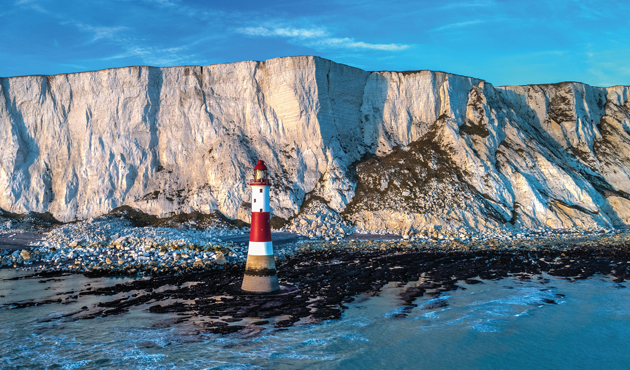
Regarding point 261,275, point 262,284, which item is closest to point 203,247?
point 262,284

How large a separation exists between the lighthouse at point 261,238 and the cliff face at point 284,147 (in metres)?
23.3

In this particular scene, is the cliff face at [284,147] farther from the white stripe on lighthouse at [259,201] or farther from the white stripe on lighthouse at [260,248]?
the white stripe on lighthouse at [259,201]

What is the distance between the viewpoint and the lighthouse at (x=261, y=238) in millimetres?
17984

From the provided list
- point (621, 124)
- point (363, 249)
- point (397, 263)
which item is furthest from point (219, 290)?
point (621, 124)

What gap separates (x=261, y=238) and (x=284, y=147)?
29.9 m

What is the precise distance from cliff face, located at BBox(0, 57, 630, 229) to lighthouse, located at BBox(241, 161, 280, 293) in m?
23.3

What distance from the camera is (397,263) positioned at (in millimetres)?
27281

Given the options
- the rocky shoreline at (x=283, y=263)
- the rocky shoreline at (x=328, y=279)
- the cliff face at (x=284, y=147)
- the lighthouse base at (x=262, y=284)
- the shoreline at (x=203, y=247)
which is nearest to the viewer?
the rocky shoreline at (x=328, y=279)

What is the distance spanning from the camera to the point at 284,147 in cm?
4728

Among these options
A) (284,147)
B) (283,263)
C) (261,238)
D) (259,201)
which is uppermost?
(284,147)

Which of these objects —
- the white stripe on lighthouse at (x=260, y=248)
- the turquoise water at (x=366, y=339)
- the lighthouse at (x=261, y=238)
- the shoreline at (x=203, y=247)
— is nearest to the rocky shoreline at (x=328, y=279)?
the shoreline at (x=203, y=247)

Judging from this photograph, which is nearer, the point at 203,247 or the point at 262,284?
the point at 262,284

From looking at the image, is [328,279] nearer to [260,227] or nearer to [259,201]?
[260,227]

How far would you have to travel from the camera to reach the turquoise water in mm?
13117
